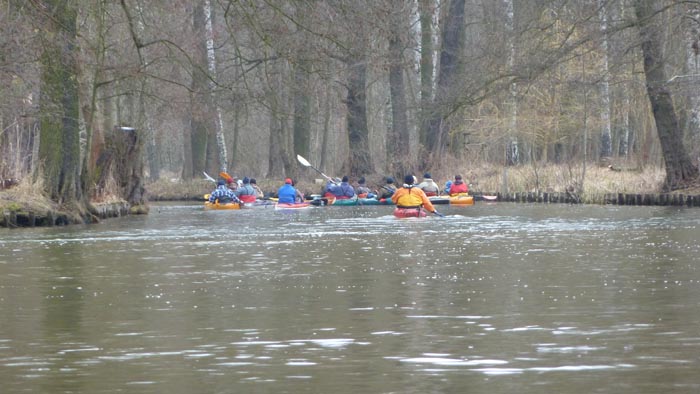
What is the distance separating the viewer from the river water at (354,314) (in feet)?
29.3

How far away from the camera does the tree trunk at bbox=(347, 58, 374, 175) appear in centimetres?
4822

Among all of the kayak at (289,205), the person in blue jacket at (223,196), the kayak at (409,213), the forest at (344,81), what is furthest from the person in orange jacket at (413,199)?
the person in blue jacket at (223,196)

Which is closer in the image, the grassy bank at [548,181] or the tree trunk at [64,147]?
the tree trunk at [64,147]

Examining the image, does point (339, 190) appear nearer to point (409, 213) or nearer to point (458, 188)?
point (458, 188)

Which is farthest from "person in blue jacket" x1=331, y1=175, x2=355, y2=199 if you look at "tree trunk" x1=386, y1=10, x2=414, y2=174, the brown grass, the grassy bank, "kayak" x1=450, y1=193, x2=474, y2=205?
the brown grass

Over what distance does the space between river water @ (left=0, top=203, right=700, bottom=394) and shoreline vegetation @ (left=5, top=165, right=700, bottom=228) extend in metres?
3.87

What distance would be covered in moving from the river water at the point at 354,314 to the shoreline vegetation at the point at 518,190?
3869mm

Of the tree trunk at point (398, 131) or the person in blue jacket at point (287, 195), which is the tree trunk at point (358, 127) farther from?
the person in blue jacket at point (287, 195)

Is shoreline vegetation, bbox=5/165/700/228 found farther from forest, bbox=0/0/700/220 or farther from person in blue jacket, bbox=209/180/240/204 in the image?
person in blue jacket, bbox=209/180/240/204

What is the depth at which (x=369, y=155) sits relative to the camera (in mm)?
48281

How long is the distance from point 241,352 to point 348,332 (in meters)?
1.32

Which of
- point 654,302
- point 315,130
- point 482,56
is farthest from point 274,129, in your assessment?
point 654,302

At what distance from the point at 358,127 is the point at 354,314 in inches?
1432

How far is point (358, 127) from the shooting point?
48.6 metres
